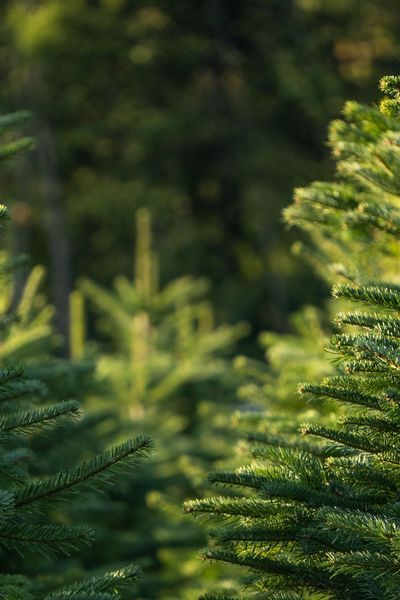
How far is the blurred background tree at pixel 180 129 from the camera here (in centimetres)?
2377

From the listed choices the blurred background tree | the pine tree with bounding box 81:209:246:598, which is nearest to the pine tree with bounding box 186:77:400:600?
the pine tree with bounding box 81:209:246:598

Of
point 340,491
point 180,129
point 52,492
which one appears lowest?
point 340,491

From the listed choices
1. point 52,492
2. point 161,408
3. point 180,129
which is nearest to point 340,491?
point 52,492

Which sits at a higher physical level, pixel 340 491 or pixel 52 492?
pixel 52 492

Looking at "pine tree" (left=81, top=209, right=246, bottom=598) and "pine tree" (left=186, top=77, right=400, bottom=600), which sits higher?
"pine tree" (left=81, top=209, right=246, bottom=598)

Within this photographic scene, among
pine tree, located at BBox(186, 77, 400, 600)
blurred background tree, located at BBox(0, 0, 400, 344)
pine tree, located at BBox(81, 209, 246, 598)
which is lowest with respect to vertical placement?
pine tree, located at BBox(186, 77, 400, 600)

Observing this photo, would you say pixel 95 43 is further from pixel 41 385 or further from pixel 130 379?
pixel 41 385

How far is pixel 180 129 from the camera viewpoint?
25.5 metres

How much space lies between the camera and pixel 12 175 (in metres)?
27.7

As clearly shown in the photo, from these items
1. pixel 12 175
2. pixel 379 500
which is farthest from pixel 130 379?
pixel 12 175

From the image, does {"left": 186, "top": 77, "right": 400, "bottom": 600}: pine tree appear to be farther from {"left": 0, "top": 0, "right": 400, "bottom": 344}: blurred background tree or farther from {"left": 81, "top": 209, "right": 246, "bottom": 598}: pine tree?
{"left": 0, "top": 0, "right": 400, "bottom": 344}: blurred background tree

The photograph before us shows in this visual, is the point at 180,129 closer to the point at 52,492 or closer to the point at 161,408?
the point at 161,408

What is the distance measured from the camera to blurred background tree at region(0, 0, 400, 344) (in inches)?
936

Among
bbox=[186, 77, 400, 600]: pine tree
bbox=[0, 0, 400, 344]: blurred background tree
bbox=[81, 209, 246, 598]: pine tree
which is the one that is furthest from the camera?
bbox=[0, 0, 400, 344]: blurred background tree
